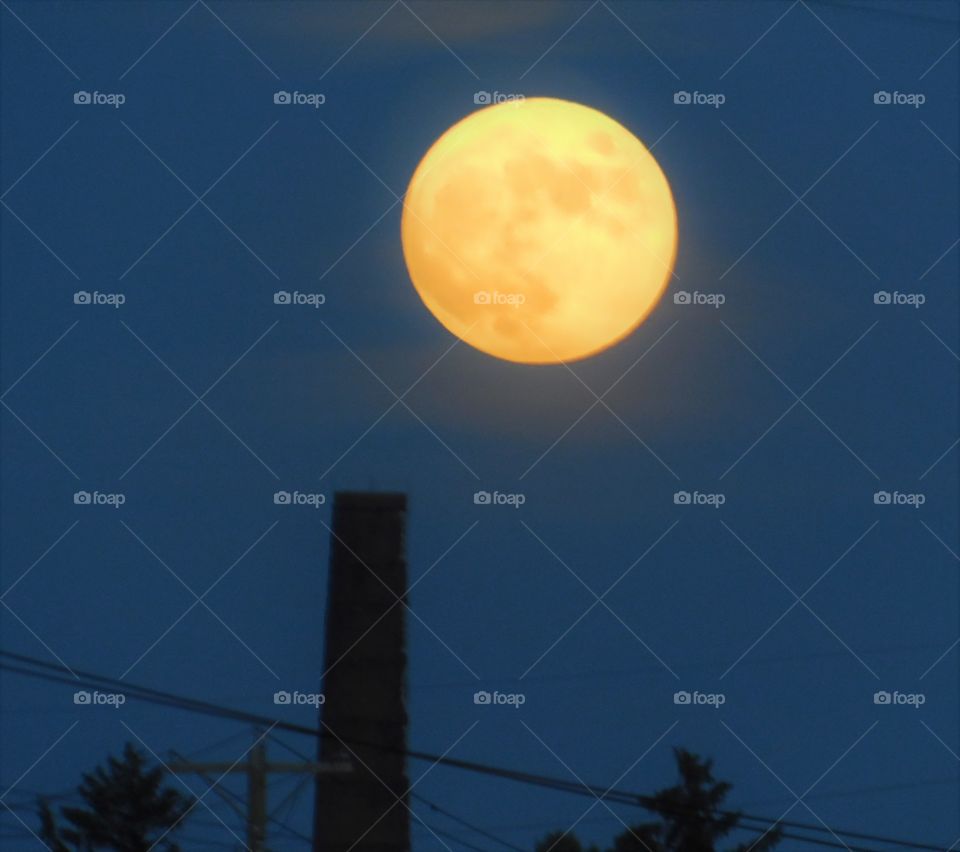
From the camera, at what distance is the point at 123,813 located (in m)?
11.9

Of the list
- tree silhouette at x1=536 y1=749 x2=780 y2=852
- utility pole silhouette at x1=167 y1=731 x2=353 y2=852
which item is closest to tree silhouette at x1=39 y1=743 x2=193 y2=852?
utility pole silhouette at x1=167 y1=731 x2=353 y2=852

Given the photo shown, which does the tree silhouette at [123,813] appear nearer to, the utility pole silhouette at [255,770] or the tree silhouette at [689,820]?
the utility pole silhouette at [255,770]

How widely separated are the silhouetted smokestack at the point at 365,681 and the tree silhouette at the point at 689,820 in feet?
5.64

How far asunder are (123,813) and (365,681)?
192 cm

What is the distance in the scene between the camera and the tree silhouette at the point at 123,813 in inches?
467

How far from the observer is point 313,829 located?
11.9 metres

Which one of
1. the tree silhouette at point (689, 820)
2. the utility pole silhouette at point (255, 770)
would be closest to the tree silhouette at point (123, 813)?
the utility pole silhouette at point (255, 770)

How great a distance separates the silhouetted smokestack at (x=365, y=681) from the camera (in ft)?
39.0

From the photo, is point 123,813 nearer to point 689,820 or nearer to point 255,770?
point 255,770

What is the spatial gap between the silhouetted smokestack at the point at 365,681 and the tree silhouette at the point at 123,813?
3.47 feet

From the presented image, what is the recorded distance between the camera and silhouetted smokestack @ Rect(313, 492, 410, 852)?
11.9m

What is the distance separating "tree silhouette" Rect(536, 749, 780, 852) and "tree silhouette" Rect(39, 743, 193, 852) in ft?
10.5

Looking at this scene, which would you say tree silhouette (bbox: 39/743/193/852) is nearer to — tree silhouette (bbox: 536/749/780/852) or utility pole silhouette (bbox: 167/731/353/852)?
utility pole silhouette (bbox: 167/731/353/852)

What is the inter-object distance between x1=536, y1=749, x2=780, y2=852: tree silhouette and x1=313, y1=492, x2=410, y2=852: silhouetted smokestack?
172cm
